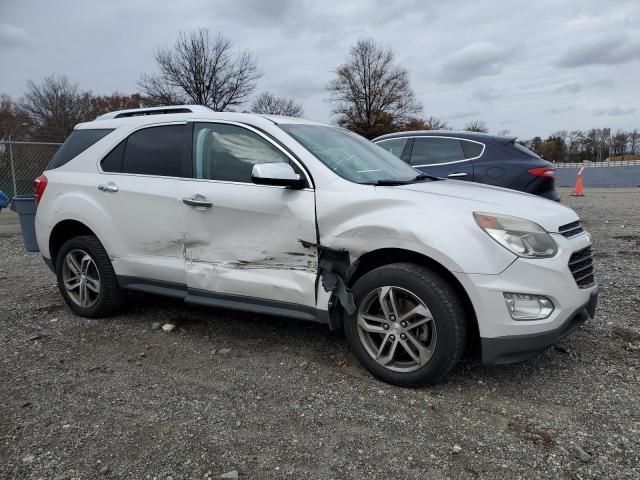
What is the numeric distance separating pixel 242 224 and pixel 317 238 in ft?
1.95

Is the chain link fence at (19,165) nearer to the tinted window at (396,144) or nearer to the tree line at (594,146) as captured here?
the tinted window at (396,144)

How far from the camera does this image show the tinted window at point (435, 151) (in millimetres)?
6711

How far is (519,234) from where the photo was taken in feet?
9.10

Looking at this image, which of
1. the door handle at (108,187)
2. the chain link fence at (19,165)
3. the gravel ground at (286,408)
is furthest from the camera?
the chain link fence at (19,165)

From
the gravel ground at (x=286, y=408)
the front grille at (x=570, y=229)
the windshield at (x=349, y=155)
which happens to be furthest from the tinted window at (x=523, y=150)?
the front grille at (x=570, y=229)

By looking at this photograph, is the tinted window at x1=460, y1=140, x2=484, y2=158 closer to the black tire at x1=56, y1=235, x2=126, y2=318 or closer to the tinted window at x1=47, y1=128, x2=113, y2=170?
the tinted window at x1=47, y1=128, x2=113, y2=170

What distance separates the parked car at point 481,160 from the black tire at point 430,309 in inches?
155

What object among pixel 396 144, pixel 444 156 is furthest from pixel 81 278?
pixel 444 156

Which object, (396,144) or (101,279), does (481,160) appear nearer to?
(396,144)

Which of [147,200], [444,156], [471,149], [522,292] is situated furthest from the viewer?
[444,156]

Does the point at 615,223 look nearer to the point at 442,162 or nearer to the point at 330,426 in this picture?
the point at 442,162

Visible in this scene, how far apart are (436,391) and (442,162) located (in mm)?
4360

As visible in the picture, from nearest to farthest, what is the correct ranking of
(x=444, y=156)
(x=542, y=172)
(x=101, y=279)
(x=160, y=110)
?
(x=101, y=279), (x=160, y=110), (x=542, y=172), (x=444, y=156)

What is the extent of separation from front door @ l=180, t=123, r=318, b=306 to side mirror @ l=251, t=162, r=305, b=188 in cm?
9
